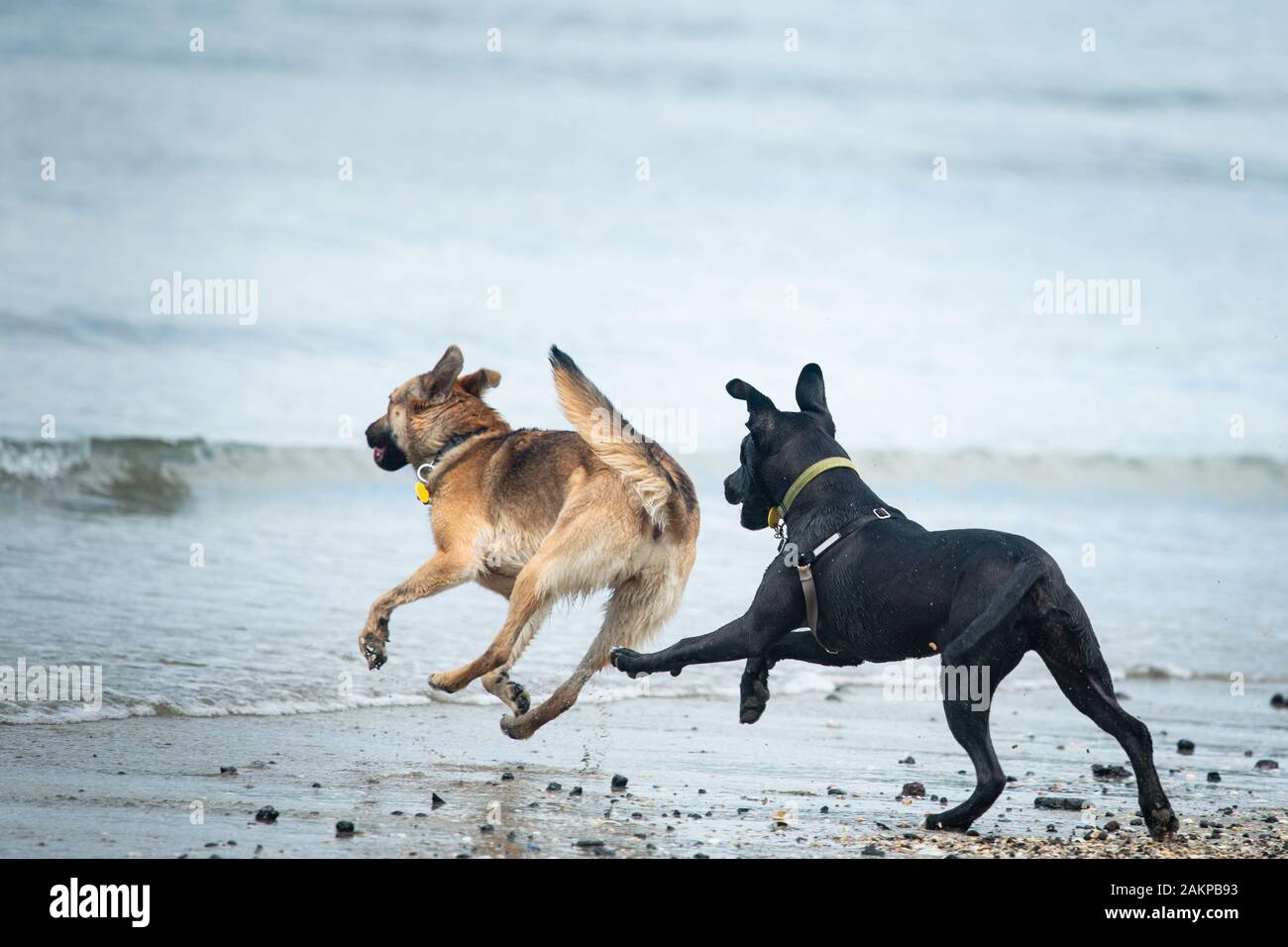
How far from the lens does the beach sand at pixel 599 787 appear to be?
16.5 ft

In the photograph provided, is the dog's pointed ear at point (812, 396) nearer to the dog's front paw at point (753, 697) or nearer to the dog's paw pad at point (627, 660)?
the dog's front paw at point (753, 697)

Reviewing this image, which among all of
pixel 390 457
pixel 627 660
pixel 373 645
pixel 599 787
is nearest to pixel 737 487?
pixel 627 660

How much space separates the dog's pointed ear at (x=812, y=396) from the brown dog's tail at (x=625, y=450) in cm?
68

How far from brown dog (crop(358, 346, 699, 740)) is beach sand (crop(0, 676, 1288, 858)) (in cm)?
50

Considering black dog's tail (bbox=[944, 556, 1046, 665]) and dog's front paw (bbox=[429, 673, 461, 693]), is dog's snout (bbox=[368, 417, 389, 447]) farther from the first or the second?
black dog's tail (bbox=[944, 556, 1046, 665])

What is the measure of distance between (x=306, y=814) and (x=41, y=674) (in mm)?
2942

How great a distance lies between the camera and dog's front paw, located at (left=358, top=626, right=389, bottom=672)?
267 inches

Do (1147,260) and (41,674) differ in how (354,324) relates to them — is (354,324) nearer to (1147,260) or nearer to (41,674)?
(41,674)

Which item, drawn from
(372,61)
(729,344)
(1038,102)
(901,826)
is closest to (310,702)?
(901,826)

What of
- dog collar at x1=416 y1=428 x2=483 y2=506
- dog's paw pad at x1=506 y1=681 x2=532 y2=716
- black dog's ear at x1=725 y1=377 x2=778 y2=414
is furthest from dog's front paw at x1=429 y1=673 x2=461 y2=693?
black dog's ear at x1=725 y1=377 x2=778 y2=414

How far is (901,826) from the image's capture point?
563cm

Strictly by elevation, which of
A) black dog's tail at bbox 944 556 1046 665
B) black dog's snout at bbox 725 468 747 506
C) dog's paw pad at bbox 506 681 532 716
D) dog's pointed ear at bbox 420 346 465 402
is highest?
dog's pointed ear at bbox 420 346 465 402

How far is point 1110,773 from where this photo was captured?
6871 mm

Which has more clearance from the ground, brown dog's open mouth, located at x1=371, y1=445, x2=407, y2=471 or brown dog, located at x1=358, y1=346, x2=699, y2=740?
brown dog's open mouth, located at x1=371, y1=445, x2=407, y2=471
